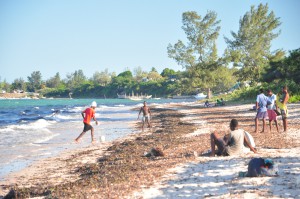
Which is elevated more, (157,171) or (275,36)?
(275,36)

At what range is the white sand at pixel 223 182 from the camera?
6695 mm

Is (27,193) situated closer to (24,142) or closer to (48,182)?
(48,182)

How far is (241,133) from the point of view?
1036cm

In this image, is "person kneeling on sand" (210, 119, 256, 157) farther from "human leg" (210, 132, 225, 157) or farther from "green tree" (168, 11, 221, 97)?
"green tree" (168, 11, 221, 97)

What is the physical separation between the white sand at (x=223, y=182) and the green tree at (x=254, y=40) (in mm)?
46921

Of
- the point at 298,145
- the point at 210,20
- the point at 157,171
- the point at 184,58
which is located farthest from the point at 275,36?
the point at 157,171

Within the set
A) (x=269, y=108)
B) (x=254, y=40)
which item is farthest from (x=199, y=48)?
(x=269, y=108)

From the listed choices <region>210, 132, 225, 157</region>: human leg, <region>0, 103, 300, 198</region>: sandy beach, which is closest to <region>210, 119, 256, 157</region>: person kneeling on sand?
<region>210, 132, 225, 157</region>: human leg

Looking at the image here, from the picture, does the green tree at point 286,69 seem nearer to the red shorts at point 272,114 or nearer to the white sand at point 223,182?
the red shorts at point 272,114

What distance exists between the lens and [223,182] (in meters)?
7.51

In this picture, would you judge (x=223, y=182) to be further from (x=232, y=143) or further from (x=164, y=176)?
(x=232, y=143)

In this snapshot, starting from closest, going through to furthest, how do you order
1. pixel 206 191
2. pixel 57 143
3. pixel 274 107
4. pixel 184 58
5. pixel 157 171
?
pixel 206 191
pixel 157 171
pixel 274 107
pixel 57 143
pixel 184 58

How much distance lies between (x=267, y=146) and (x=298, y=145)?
93 centimetres

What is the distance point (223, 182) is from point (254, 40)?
5056 centimetres
